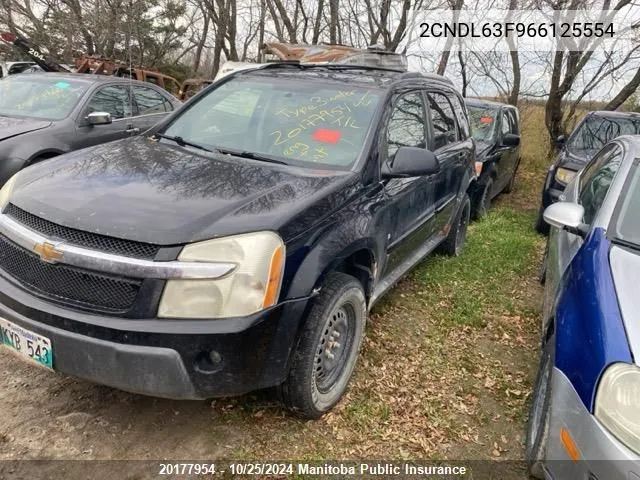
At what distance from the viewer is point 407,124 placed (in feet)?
12.3

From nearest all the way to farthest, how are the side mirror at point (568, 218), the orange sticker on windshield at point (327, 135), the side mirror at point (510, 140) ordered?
the side mirror at point (568, 218) → the orange sticker on windshield at point (327, 135) → the side mirror at point (510, 140)

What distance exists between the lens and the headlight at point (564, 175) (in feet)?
21.2

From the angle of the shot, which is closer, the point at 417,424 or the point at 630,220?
the point at 630,220

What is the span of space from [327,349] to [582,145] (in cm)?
624

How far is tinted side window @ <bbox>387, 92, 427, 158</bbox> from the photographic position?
3453mm

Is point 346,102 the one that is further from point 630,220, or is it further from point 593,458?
point 593,458

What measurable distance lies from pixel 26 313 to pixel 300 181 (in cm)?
145

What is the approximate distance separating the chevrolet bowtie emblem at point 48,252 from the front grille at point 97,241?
6 cm

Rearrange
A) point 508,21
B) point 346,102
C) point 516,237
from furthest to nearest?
point 508,21 < point 516,237 < point 346,102

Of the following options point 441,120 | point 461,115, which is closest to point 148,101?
point 461,115

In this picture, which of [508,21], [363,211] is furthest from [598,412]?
[508,21]

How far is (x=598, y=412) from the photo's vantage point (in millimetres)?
1825

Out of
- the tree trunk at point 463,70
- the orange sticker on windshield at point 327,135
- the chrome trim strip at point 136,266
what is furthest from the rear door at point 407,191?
the tree trunk at point 463,70

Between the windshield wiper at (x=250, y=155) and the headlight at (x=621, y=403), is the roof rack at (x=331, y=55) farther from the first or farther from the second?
the headlight at (x=621, y=403)
